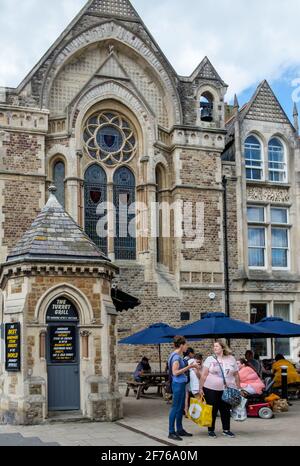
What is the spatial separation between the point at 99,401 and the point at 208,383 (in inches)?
148

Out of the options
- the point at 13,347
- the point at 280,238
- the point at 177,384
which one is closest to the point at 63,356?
the point at 13,347

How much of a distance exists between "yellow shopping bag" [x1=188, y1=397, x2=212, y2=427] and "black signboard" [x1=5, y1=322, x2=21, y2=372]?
4.43m

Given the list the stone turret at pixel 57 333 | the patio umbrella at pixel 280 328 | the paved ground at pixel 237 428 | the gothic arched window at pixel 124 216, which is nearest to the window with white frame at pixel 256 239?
the gothic arched window at pixel 124 216

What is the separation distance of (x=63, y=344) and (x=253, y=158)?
1566cm

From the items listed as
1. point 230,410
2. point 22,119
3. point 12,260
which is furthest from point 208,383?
point 22,119

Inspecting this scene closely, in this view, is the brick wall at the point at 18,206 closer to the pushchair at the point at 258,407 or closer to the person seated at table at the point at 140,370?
the person seated at table at the point at 140,370

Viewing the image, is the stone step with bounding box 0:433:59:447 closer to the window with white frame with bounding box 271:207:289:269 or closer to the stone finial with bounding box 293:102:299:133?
the window with white frame with bounding box 271:207:289:269

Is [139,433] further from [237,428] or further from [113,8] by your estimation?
[113,8]

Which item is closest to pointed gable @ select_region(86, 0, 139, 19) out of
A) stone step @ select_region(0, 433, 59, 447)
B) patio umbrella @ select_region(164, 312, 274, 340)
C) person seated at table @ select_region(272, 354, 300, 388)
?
patio umbrella @ select_region(164, 312, 274, 340)

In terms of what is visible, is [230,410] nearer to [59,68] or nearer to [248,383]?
[248,383]

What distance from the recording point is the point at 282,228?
93.9ft

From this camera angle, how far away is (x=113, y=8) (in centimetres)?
2667

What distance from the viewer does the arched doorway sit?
1499 centimetres

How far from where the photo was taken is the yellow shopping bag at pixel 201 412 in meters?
12.0
